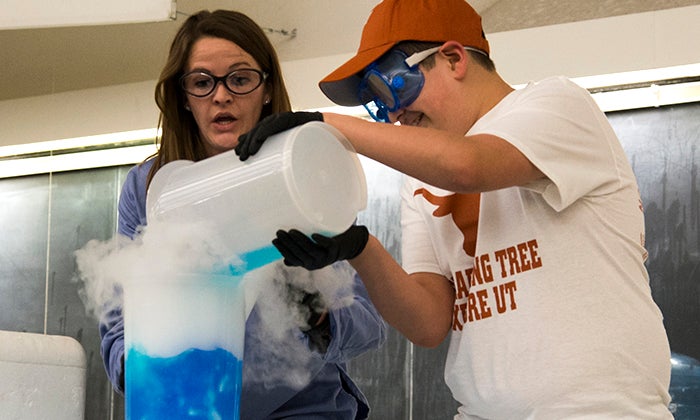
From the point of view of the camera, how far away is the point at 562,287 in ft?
4.46

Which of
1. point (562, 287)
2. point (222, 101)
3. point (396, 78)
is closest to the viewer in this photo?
point (562, 287)

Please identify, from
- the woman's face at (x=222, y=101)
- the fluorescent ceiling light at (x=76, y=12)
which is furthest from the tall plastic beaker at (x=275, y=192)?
the fluorescent ceiling light at (x=76, y=12)

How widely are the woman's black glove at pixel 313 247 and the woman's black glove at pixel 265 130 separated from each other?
0.10 metres

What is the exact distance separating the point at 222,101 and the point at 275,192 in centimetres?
59

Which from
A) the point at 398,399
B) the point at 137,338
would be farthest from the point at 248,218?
the point at 398,399

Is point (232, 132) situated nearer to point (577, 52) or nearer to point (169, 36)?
point (577, 52)

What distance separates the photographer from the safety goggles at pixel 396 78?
151 centimetres

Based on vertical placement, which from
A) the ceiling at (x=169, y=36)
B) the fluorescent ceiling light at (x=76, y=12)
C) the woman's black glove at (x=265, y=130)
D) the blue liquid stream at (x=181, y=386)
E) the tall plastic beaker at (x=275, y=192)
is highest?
the ceiling at (x=169, y=36)

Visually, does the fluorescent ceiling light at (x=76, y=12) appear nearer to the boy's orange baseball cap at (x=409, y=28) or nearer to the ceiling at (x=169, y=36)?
the boy's orange baseball cap at (x=409, y=28)

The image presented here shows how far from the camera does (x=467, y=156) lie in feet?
4.14

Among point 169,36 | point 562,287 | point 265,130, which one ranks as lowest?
point 562,287

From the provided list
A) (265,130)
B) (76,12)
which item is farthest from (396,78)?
(76,12)

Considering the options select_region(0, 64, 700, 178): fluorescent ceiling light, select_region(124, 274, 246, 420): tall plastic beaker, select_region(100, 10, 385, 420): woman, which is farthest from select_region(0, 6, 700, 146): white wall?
select_region(124, 274, 246, 420): tall plastic beaker

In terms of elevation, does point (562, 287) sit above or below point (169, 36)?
below
